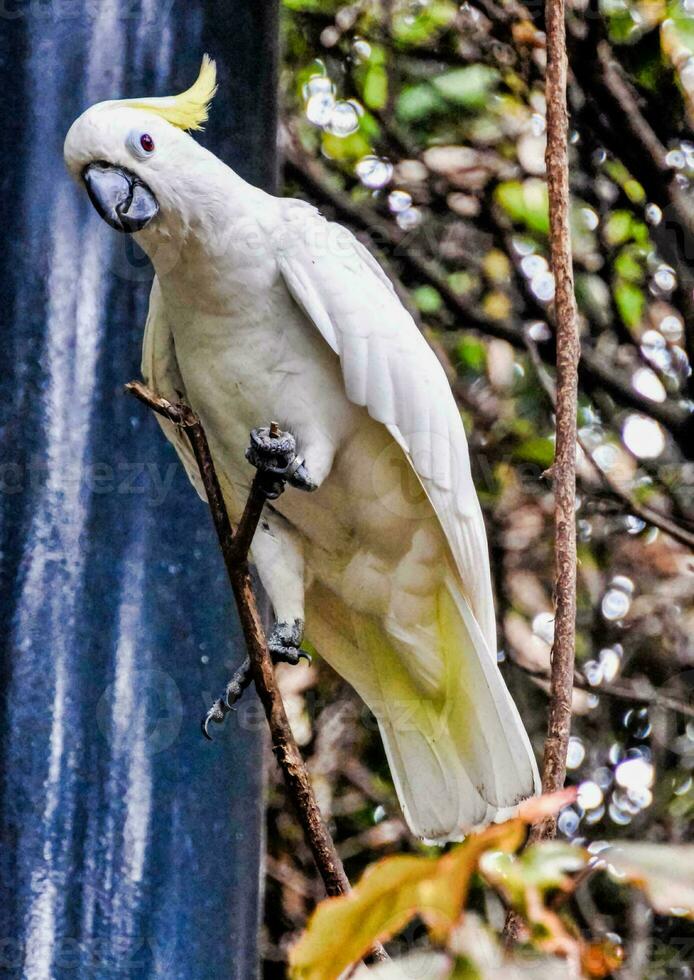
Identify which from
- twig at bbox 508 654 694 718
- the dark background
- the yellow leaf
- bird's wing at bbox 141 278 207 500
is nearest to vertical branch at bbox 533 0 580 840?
bird's wing at bbox 141 278 207 500

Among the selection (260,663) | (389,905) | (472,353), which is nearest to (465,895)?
(389,905)

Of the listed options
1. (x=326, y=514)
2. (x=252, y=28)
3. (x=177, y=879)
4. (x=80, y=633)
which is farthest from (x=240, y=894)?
(x=252, y=28)

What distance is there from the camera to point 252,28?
2570mm

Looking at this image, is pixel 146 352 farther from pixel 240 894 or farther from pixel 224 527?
pixel 240 894

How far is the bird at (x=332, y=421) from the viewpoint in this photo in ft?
5.84

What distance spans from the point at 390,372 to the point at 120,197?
45cm

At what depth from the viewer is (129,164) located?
5.81ft

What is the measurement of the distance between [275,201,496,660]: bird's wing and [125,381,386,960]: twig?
1.15ft

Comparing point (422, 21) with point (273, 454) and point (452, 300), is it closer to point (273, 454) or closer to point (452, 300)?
point (452, 300)

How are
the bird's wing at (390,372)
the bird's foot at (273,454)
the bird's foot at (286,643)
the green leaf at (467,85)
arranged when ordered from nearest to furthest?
the bird's foot at (273,454)
the bird's wing at (390,372)
the bird's foot at (286,643)
the green leaf at (467,85)

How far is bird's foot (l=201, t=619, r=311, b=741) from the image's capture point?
5.90ft

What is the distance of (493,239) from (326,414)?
1.59 metres

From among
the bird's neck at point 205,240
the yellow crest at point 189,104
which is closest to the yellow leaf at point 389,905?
the bird's neck at point 205,240

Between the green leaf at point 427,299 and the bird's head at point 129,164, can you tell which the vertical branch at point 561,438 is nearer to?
the bird's head at point 129,164
